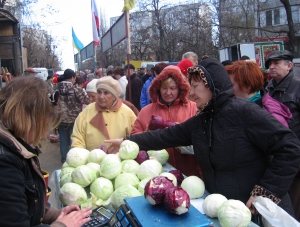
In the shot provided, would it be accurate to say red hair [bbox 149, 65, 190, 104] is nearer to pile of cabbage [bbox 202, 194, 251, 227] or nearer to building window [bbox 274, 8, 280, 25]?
pile of cabbage [bbox 202, 194, 251, 227]

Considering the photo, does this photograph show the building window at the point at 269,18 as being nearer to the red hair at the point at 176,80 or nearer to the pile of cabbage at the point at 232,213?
the red hair at the point at 176,80

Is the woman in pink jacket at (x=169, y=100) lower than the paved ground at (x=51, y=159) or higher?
higher

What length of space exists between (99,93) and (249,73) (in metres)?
1.62

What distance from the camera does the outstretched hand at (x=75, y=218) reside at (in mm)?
1589

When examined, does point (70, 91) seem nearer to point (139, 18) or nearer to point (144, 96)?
point (144, 96)

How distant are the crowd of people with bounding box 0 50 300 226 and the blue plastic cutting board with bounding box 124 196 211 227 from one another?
372mm

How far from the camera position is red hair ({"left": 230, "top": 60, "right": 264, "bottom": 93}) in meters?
2.88

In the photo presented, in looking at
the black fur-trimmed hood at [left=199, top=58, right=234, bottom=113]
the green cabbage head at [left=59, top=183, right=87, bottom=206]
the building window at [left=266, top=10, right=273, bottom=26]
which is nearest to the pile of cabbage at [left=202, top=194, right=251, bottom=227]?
the black fur-trimmed hood at [left=199, top=58, right=234, bottom=113]

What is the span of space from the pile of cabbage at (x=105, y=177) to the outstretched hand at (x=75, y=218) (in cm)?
22

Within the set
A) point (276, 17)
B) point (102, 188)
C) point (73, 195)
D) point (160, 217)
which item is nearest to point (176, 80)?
point (102, 188)

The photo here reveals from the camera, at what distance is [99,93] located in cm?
334

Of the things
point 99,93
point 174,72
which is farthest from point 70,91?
point 174,72

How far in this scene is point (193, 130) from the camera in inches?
88.7

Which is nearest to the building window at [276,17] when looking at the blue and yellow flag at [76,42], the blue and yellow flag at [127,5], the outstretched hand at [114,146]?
the blue and yellow flag at [76,42]
